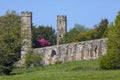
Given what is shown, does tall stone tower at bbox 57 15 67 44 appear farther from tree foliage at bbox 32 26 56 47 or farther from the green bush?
the green bush

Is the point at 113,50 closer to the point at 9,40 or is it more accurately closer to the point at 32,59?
the point at 9,40

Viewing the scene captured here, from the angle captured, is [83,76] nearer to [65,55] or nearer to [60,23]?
[65,55]

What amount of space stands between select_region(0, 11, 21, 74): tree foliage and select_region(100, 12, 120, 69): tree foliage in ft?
22.9

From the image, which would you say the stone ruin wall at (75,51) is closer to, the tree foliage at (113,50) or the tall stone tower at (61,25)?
the tall stone tower at (61,25)

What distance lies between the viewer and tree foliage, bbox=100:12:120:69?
108 ft

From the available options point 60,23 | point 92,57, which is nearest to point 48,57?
point 92,57

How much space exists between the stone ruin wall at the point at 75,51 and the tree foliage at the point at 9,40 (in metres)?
17.3

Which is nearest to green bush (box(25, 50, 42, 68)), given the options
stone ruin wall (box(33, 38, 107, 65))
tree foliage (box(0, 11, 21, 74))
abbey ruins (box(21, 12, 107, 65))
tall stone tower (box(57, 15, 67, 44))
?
abbey ruins (box(21, 12, 107, 65))

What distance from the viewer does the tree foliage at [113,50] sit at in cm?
3300

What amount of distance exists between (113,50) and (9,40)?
336 inches

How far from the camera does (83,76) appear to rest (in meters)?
21.5

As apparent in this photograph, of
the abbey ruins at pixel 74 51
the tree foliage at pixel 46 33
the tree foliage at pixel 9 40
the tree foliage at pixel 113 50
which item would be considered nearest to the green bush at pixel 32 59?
the abbey ruins at pixel 74 51

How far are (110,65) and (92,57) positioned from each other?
2413cm

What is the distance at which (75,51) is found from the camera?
195ft
